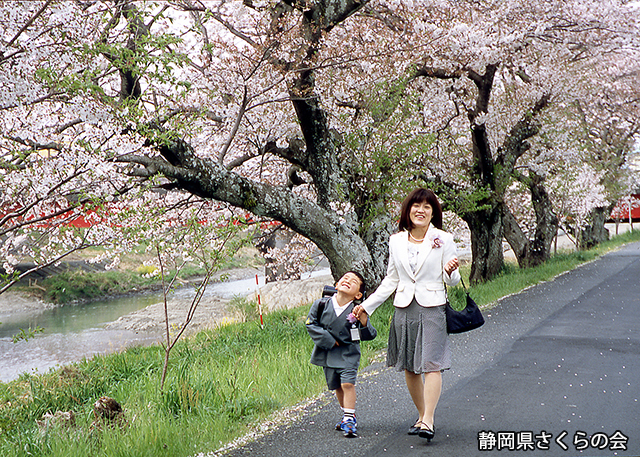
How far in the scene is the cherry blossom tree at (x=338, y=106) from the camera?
23.6 feet

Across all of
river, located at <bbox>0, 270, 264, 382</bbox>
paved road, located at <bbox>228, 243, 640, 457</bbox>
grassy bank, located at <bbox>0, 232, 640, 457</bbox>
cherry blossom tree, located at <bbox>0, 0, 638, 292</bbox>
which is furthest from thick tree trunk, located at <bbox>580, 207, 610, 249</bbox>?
paved road, located at <bbox>228, 243, 640, 457</bbox>

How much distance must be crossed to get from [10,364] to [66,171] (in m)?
9.23

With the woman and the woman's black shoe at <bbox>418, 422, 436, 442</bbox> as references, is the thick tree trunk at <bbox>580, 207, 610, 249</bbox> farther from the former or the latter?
the woman's black shoe at <bbox>418, 422, 436, 442</bbox>

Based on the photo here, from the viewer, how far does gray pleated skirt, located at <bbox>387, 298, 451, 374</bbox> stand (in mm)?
4059

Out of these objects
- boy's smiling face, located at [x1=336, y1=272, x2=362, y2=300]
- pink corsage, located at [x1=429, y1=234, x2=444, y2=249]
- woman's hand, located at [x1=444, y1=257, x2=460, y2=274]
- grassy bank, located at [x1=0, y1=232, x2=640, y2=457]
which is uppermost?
pink corsage, located at [x1=429, y1=234, x2=444, y2=249]

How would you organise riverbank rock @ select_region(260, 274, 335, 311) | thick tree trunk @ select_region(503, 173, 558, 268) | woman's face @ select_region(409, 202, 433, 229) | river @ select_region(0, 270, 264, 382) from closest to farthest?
woman's face @ select_region(409, 202, 433, 229)
river @ select_region(0, 270, 264, 382)
riverbank rock @ select_region(260, 274, 335, 311)
thick tree trunk @ select_region(503, 173, 558, 268)

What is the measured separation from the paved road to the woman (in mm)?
383

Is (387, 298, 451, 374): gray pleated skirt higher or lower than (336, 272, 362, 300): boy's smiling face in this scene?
lower

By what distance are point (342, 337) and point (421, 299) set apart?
0.69m

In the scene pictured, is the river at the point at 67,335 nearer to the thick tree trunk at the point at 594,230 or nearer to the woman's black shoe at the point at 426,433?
the woman's black shoe at the point at 426,433

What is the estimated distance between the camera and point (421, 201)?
4.28 meters

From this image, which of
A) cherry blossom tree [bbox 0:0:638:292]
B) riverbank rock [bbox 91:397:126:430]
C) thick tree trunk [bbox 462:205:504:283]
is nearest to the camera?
riverbank rock [bbox 91:397:126:430]

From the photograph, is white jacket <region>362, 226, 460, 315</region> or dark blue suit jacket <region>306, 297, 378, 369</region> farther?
dark blue suit jacket <region>306, 297, 378, 369</region>

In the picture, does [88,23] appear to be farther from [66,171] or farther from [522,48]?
[522,48]
